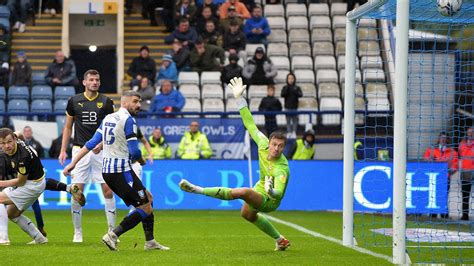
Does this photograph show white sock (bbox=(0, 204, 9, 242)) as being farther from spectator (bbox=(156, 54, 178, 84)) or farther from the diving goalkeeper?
spectator (bbox=(156, 54, 178, 84))

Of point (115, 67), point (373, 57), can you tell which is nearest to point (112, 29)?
point (115, 67)

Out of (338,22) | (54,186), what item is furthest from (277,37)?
(54,186)

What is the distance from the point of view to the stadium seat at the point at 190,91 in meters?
26.9

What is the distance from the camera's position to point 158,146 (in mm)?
23391

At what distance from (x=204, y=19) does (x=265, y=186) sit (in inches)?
695

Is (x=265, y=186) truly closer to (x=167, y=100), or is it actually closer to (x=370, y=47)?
(x=167, y=100)

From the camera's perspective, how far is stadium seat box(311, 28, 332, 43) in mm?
29984

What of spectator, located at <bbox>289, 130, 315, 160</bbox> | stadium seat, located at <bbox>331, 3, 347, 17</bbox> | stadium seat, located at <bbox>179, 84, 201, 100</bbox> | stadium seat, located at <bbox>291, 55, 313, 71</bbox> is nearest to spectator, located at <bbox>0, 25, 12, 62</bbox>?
stadium seat, located at <bbox>179, 84, 201, 100</bbox>

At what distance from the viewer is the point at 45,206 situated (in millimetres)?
22750

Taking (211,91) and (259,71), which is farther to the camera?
(259,71)

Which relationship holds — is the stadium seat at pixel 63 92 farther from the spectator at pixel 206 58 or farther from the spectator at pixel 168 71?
the spectator at pixel 206 58

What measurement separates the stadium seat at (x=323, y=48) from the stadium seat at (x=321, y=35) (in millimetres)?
215

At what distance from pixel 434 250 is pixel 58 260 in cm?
494

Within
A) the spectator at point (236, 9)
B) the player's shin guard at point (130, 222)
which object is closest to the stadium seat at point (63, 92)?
the spectator at point (236, 9)
